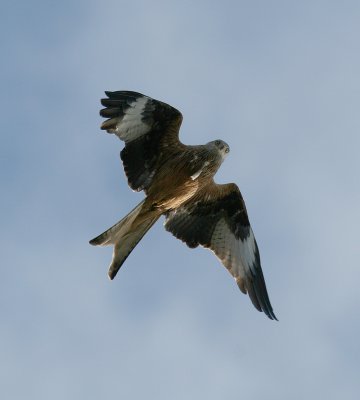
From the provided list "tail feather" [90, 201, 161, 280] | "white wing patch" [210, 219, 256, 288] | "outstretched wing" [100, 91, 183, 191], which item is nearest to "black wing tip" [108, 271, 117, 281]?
"tail feather" [90, 201, 161, 280]

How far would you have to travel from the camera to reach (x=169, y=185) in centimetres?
Answer: 1327

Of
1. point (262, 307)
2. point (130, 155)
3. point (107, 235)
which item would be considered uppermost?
point (130, 155)

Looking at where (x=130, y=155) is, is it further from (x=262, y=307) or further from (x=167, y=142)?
(x=262, y=307)

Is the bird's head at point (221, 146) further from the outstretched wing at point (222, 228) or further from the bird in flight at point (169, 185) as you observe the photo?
the outstretched wing at point (222, 228)

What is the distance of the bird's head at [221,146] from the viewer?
13469 mm

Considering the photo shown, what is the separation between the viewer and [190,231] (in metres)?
14.1

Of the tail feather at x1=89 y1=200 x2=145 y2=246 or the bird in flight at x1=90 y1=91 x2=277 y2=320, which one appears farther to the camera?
the bird in flight at x1=90 y1=91 x2=277 y2=320

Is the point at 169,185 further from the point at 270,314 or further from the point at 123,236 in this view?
the point at 270,314

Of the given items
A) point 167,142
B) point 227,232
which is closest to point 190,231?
point 227,232

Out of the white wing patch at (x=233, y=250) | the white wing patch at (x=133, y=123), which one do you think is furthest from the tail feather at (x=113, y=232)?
the white wing patch at (x=233, y=250)

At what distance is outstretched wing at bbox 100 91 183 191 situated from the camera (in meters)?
13.0

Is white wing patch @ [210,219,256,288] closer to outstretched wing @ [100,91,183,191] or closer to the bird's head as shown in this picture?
the bird's head

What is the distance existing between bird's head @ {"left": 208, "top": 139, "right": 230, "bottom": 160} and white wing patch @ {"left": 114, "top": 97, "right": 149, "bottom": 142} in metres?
1.05

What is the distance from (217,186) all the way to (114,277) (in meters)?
2.47
